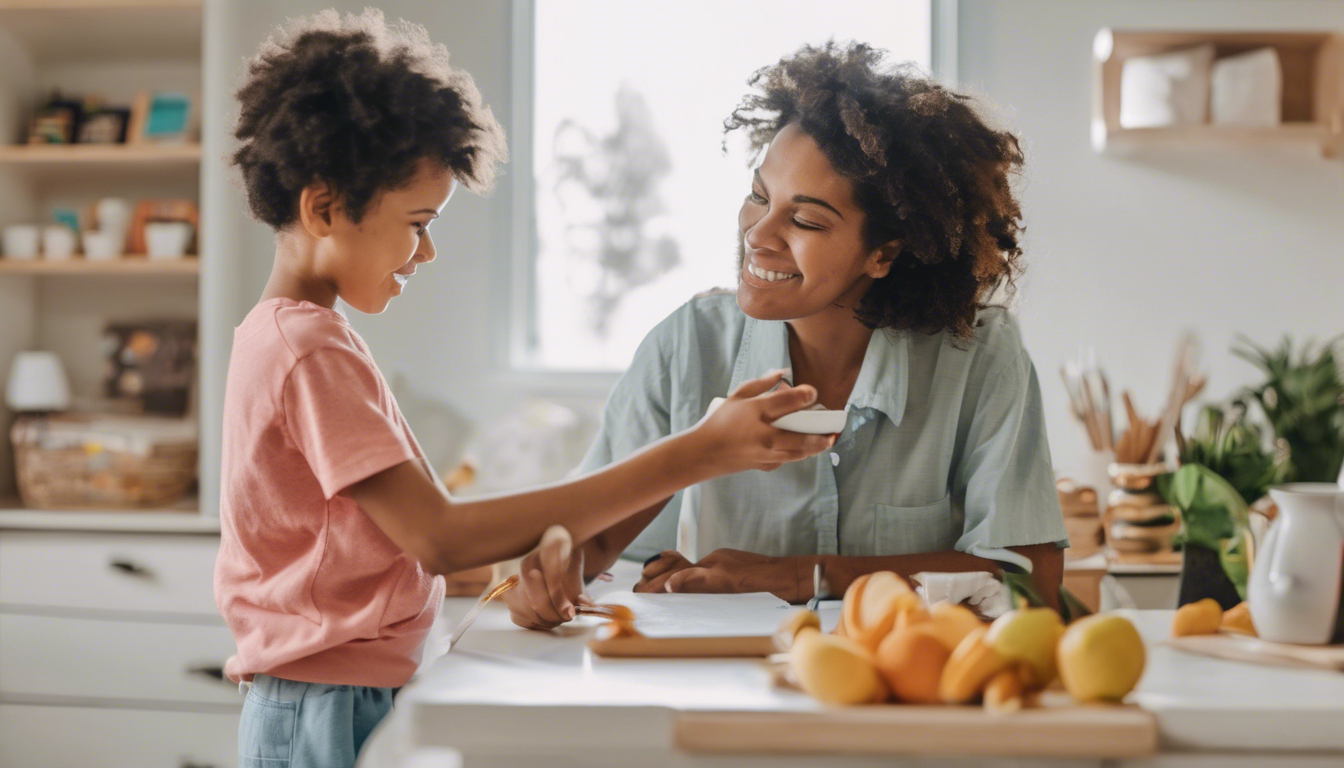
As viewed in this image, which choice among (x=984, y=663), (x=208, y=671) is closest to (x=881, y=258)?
(x=984, y=663)

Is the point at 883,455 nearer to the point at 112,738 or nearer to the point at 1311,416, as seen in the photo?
the point at 1311,416

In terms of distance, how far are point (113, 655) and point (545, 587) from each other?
5.86 feet

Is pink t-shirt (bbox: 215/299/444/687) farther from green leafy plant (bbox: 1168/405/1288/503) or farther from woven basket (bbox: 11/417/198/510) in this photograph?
woven basket (bbox: 11/417/198/510)

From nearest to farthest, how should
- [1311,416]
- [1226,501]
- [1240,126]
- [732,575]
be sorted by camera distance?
[1226,501], [732,575], [1311,416], [1240,126]

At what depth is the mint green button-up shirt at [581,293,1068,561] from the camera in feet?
4.39

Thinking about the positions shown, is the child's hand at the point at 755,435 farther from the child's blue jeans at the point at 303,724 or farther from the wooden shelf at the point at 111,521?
the wooden shelf at the point at 111,521

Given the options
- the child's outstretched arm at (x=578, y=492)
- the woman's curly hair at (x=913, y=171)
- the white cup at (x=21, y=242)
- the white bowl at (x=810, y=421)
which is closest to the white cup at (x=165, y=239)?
the white cup at (x=21, y=242)

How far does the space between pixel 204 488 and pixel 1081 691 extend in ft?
7.04

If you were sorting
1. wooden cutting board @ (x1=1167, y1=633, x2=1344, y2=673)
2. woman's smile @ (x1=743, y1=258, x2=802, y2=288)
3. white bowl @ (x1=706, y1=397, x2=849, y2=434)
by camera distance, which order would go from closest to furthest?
wooden cutting board @ (x1=1167, y1=633, x2=1344, y2=673)
white bowl @ (x1=706, y1=397, x2=849, y2=434)
woman's smile @ (x1=743, y1=258, x2=802, y2=288)

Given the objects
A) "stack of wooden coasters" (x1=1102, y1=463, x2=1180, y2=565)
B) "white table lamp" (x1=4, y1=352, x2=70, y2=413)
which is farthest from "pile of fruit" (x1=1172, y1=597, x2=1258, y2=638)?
"white table lamp" (x1=4, y1=352, x2=70, y2=413)

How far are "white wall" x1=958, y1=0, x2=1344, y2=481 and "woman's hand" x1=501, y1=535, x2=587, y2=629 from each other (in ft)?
6.57

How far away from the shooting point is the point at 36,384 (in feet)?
8.45

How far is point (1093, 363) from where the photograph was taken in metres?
2.68

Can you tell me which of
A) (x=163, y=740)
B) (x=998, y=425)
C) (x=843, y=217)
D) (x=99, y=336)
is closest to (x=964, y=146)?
(x=843, y=217)
